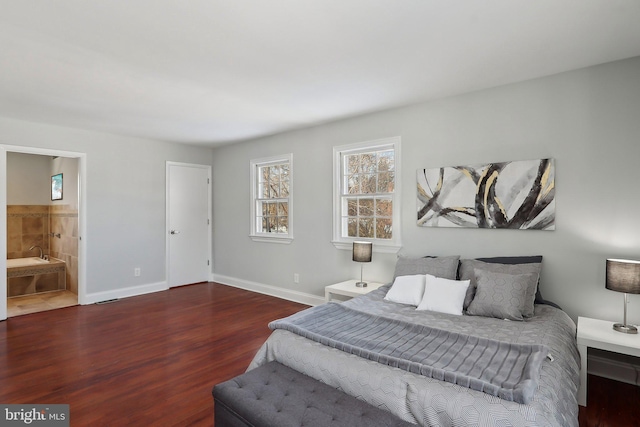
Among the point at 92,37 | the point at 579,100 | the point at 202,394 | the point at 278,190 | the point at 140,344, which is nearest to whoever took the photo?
the point at 92,37

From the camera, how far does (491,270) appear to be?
9.55ft

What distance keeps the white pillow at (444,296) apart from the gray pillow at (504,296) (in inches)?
4.0

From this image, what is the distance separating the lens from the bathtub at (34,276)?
5258 mm

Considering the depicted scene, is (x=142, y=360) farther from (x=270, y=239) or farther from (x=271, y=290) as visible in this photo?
(x=270, y=239)

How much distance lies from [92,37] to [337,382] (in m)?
2.72

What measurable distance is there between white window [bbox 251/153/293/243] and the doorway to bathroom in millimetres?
2484

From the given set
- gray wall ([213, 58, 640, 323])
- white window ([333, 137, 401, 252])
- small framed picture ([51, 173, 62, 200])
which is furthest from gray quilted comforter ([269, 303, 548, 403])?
small framed picture ([51, 173, 62, 200])

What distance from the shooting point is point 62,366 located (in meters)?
2.83

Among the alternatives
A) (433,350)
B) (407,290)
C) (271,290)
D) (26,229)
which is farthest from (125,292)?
(433,350)

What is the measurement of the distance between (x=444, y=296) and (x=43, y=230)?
274 inches

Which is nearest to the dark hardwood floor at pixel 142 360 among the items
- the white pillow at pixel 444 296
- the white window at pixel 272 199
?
the white pillow at pixel 444 296

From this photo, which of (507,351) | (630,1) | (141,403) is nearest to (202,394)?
(141,403)

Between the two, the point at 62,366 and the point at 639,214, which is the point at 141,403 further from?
the point at 639,214

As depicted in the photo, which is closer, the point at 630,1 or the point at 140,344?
the point at 630,1
